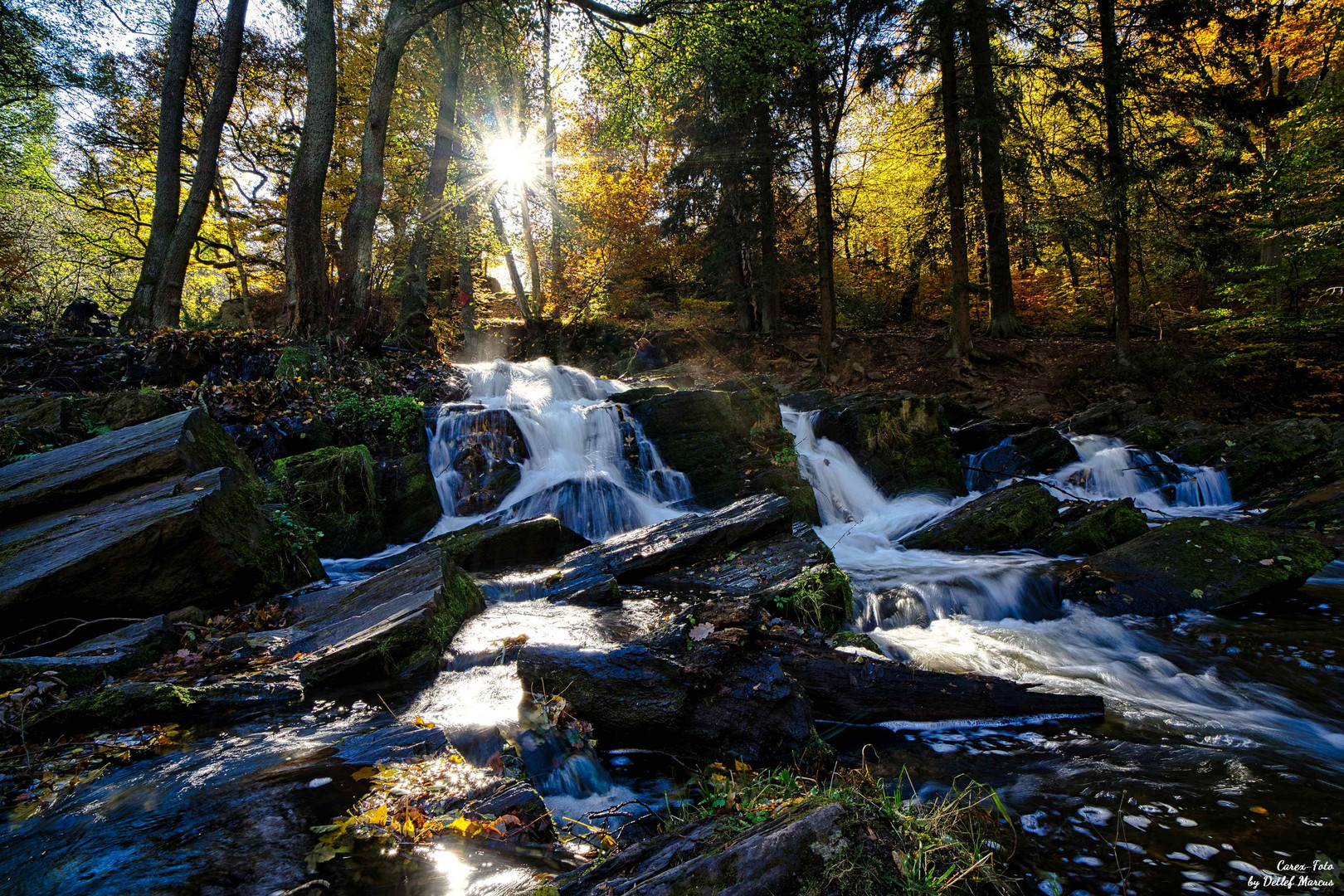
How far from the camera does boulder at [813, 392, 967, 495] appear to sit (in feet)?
35.8

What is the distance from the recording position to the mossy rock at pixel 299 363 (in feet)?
30.6

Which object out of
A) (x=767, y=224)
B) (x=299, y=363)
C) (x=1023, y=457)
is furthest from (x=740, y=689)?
(x=767, y=224)

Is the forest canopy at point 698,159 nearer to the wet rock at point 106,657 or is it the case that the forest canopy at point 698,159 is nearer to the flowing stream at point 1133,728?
the wet rock at point 106,657

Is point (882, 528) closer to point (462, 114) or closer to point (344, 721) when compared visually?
point (344, 721)

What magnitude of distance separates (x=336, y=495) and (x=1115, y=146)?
700 inches

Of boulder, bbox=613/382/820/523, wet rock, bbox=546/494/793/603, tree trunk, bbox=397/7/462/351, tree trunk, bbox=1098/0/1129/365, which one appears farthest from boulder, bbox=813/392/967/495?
tree trunk, bbox=397/7/462/351

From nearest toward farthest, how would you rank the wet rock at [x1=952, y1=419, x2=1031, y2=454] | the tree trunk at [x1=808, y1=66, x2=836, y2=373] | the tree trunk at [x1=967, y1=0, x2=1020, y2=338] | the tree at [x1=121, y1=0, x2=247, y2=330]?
the tree at [x1=121, y1=0, x2=247, y2=330] → the wet rock at [x1=952, y1=419, x2=1031, y2=454] → the tree trunk at [x1=967, y1=0, x2=1020, y2=338] → the tree trunk at [x1=808, y1=66, x2=836, y2=373]

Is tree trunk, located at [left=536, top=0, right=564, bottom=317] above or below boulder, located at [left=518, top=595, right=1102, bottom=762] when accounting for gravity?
above

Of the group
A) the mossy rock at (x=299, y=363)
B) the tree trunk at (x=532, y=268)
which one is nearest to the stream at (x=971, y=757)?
the mossy rock at (x=299, y=363)

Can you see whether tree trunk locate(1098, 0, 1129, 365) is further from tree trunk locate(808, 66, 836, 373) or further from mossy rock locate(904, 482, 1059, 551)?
mossy rock locate(904, 482, 1059, 551)

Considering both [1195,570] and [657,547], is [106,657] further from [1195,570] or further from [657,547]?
[1195,570]

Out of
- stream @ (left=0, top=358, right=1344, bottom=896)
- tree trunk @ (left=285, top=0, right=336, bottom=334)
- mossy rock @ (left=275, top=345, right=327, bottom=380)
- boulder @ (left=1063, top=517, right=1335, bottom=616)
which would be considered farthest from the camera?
tree trunk @ (left=285, top=0, right=336, bottom=334)

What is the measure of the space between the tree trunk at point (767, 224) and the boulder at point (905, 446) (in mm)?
8447

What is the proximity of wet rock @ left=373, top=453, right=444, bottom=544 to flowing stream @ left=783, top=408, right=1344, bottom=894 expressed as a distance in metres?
6.13
